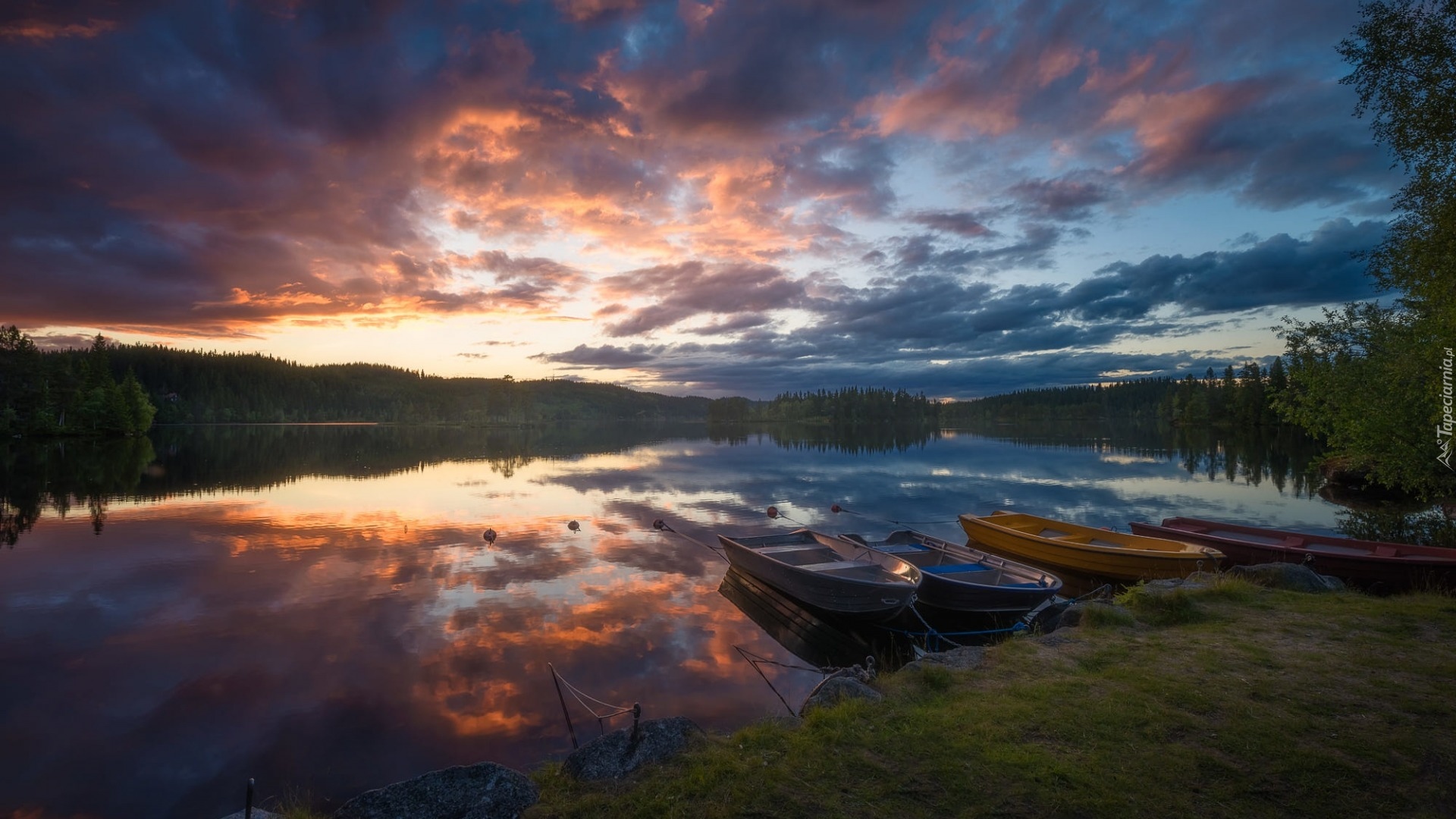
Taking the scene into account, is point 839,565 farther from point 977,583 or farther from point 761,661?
point 761,661

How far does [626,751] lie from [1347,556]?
19.8 metres

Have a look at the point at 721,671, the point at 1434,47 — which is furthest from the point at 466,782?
the point at 1434,47

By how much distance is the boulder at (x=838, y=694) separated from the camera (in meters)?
8.09

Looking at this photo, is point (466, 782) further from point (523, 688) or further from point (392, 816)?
point (523, 688)

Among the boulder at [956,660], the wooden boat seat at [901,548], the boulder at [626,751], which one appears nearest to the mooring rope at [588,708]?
the boulder at [626,751]

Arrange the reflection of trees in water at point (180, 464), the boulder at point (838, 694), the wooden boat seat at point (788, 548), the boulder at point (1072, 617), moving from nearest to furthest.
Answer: the boulder at point (838, 694) → the boulder at point (1072, 617) → the wooden boat seat at point (788, 548) → the reflection of trees in water at point (180, 464)

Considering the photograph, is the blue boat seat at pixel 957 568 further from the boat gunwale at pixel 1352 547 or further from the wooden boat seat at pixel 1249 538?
the wooden boat seat at pixel 1249 538

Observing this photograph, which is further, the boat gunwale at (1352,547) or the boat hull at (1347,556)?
the boat gunwale at (1352,547)

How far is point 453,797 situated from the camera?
6.08m

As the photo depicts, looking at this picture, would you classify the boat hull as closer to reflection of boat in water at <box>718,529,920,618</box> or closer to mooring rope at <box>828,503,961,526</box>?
mooring rope at <box>828,503,961,526</box>

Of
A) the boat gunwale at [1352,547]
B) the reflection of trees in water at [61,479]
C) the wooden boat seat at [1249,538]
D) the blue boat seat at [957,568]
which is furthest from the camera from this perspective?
the reflection of trees in water at [61,479]

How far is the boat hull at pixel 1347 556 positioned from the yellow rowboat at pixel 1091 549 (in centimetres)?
108

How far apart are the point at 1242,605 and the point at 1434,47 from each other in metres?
11.3

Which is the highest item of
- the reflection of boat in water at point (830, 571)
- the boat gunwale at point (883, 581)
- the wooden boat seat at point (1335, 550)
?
the wooden boat seat at point (1335, 550)
